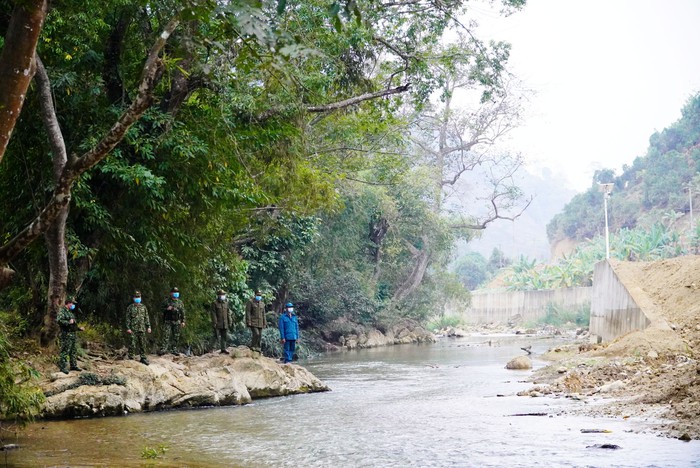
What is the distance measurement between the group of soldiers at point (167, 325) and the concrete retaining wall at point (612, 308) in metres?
9.34

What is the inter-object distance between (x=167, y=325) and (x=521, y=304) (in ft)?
159

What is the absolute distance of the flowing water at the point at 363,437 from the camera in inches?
345

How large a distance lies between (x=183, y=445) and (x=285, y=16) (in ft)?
30.3

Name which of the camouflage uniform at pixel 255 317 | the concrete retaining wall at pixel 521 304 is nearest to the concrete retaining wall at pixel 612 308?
the camouflage uniform at pixel 255 317

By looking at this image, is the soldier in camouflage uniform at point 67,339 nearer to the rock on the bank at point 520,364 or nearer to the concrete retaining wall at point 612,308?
the rock on the bank at point 520,364

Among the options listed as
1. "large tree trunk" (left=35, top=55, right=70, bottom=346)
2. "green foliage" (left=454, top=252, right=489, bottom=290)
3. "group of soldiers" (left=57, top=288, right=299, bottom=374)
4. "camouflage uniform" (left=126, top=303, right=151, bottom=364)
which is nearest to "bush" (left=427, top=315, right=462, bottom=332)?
"green foliage" (left=454, top=252, right=489, bottom=290)

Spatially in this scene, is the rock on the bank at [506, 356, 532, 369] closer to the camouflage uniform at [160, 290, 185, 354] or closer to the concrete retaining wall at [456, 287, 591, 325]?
the camouflage uniform at [160, 290, 185, 354]

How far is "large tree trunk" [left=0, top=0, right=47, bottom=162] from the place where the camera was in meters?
6.48

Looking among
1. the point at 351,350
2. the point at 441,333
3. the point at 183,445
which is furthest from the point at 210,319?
the point at 441,333

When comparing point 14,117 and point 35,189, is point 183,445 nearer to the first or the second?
point 14,117

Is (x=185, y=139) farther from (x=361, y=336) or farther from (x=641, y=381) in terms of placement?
(x=361, y=336)

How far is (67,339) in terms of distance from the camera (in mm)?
14406

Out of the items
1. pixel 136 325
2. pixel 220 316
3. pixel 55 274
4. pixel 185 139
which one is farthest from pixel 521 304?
pixel 55 274

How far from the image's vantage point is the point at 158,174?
650 inches
